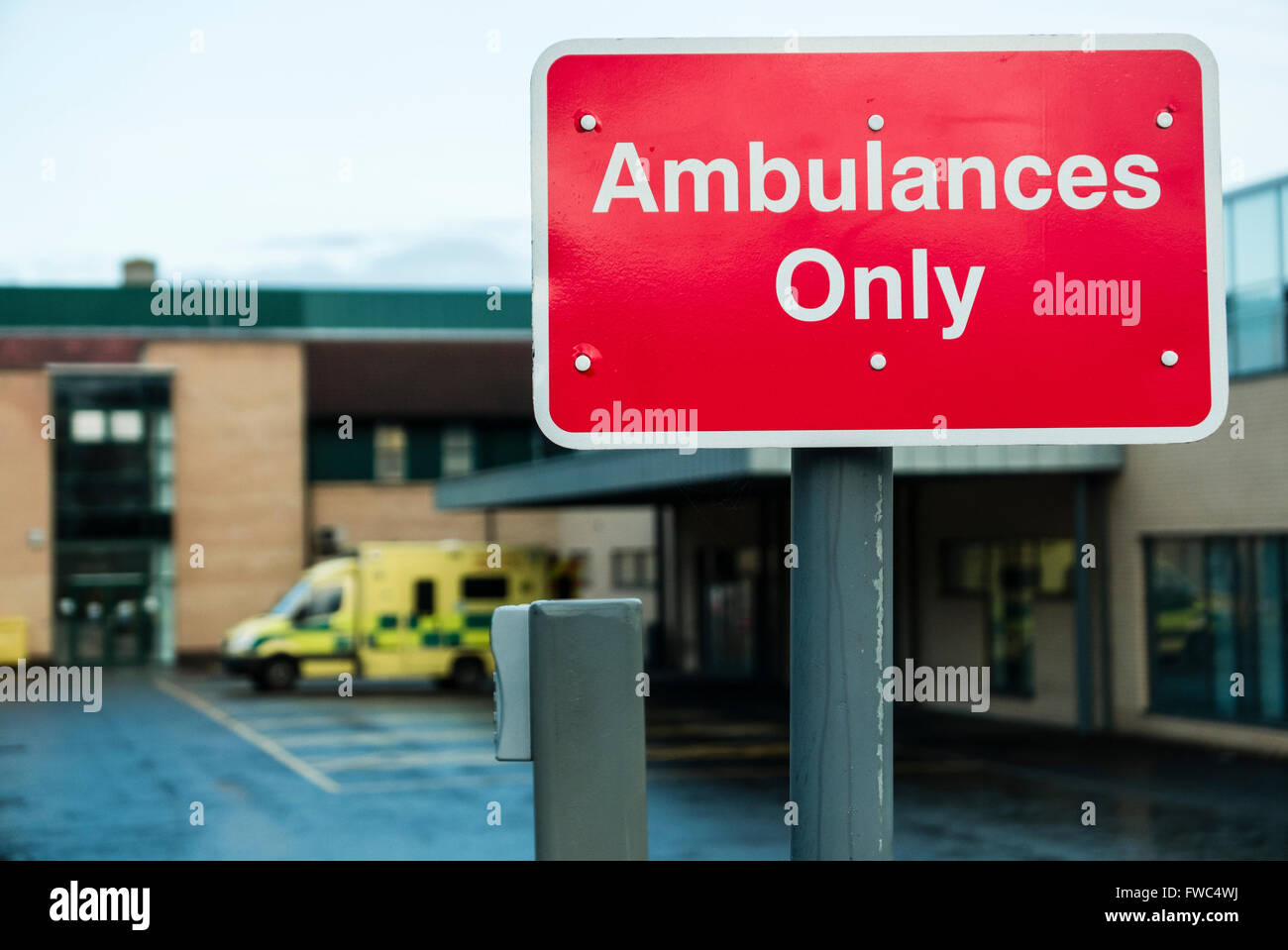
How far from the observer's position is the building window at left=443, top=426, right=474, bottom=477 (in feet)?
149

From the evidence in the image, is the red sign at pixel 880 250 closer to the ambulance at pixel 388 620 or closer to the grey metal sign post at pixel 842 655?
the grey metal sign post at pixel 842 655

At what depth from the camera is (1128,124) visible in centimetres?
178

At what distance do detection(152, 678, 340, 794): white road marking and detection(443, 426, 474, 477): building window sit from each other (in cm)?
1179

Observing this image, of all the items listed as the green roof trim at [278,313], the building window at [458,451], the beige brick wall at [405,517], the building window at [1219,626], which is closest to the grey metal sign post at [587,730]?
the building window at [1219,626]

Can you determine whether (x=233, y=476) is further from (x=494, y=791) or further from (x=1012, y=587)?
(x=494, y=791)

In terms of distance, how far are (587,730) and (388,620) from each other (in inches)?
1202

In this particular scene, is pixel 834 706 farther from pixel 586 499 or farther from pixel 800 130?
pixel 586 499

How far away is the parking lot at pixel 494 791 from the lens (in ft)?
42.5

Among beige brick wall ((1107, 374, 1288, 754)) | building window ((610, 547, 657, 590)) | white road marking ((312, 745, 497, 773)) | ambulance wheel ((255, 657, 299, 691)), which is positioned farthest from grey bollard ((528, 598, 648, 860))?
building window ((610, 547, 657, 590))

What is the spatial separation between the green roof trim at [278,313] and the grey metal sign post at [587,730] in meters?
41.5

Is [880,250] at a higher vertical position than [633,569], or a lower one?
higher

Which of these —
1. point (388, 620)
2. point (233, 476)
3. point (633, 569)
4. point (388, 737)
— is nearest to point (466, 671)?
point (388, 620)

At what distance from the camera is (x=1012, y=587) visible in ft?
80.7

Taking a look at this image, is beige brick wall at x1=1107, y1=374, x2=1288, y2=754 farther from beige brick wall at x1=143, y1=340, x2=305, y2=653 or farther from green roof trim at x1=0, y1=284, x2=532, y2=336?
beige brick wall at x1=143, y1=340, x2=305, y2=653
